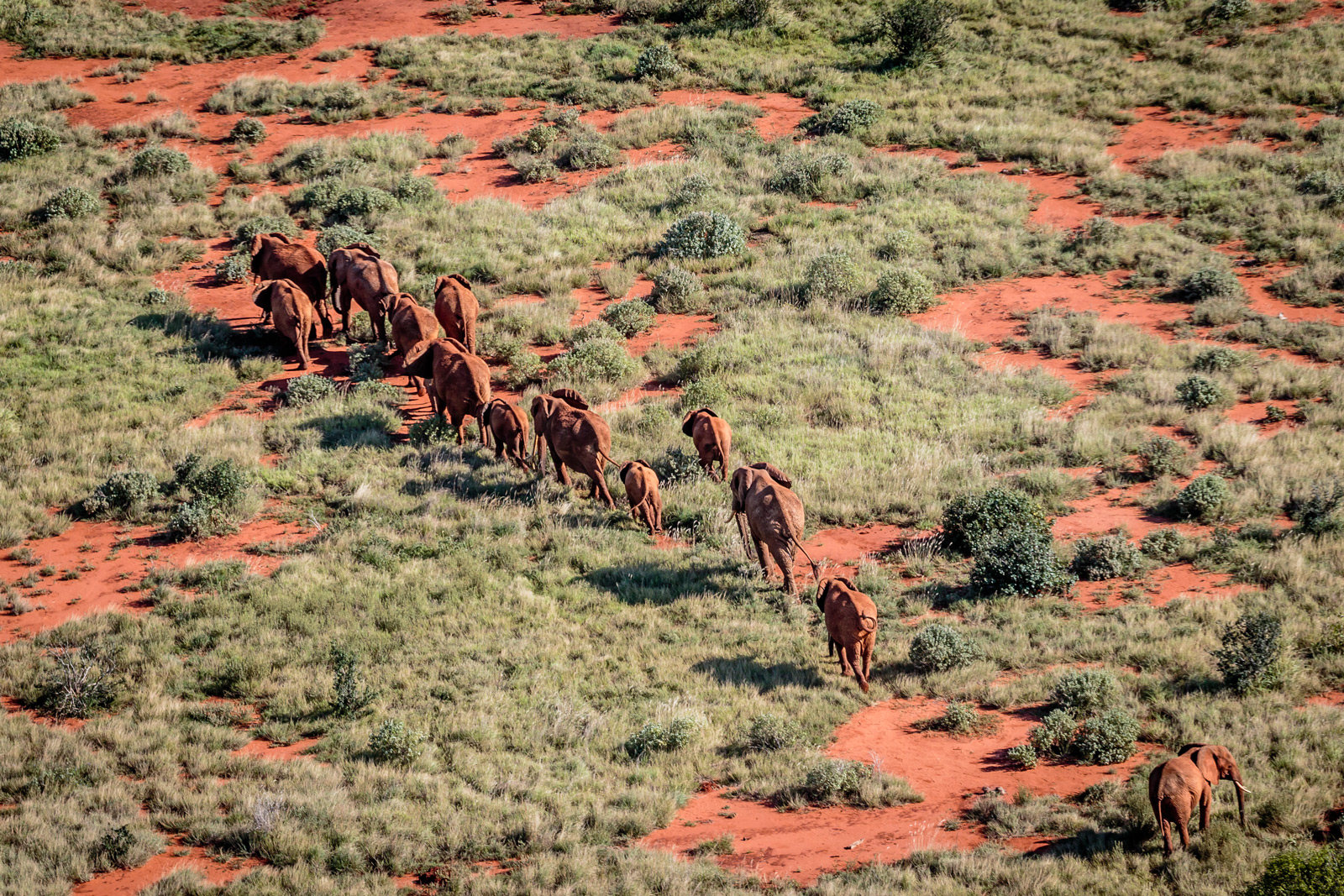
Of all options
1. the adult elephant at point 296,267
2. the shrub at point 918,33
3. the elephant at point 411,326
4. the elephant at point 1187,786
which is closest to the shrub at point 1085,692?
→ the elephant at point 1187,786

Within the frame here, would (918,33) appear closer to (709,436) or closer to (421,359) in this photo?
(709,436)

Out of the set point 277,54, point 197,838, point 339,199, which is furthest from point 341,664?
point 277,54

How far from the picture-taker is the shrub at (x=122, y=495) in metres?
17.0

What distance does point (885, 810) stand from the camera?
1133 centimetres

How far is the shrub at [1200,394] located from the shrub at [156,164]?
2621 cm

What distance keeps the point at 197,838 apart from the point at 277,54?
3492 centimetres

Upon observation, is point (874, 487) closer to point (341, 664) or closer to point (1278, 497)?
point (1278, 497)

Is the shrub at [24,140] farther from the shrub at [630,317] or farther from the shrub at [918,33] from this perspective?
the shrub at [918,33]

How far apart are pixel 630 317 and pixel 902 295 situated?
21.3 feet

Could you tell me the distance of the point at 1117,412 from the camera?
2014 cm

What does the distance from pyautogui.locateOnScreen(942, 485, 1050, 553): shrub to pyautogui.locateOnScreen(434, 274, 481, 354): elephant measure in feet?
33.6

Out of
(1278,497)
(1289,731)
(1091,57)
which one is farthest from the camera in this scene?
(1091,57)

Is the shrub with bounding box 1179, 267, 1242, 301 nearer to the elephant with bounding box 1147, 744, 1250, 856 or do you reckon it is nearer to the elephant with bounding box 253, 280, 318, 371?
the elephant with bounding box 1147, 744, 1250, 856

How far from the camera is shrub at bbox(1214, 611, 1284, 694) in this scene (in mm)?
12242
